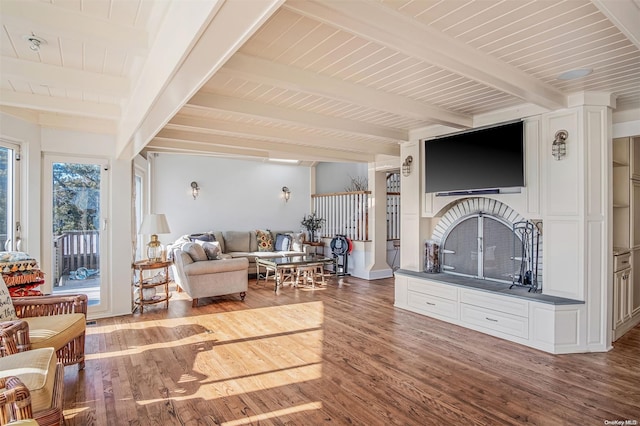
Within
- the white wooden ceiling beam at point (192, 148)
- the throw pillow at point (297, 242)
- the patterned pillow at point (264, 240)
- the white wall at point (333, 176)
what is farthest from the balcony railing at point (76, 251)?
the white wall at point (333, 176)

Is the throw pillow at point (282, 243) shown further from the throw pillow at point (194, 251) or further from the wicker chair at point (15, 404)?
the wicker chair at point (15, 404)

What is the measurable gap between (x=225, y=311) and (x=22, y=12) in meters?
3.92

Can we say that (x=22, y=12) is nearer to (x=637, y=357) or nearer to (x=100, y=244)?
(x=100, y=244)

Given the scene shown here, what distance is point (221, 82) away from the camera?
10.1 feet

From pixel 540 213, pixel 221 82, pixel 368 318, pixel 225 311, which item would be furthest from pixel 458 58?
pixel 225 311

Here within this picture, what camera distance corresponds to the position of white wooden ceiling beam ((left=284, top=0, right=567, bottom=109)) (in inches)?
71.3

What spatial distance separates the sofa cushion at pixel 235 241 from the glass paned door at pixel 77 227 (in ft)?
10.4

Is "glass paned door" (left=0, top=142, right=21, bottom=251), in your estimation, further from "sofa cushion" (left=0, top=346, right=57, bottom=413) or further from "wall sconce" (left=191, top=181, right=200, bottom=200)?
"wall sconce" (left=191, top=181, right=200, bottom=200)

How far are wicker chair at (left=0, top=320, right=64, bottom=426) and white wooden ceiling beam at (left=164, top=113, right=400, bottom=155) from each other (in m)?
2.53

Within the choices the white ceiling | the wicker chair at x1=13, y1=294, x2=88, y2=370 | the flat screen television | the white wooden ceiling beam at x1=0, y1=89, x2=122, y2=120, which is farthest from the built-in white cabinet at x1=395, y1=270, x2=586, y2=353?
the white wooden ceiling beam at x1=0, y1=89, x2=122, y2=120

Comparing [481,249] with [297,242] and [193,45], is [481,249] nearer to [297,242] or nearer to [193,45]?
[193,45]

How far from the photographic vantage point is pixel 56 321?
2727 mm

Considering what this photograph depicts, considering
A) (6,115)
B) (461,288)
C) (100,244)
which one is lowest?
(461,288)

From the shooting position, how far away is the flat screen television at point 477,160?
3.75 meters
